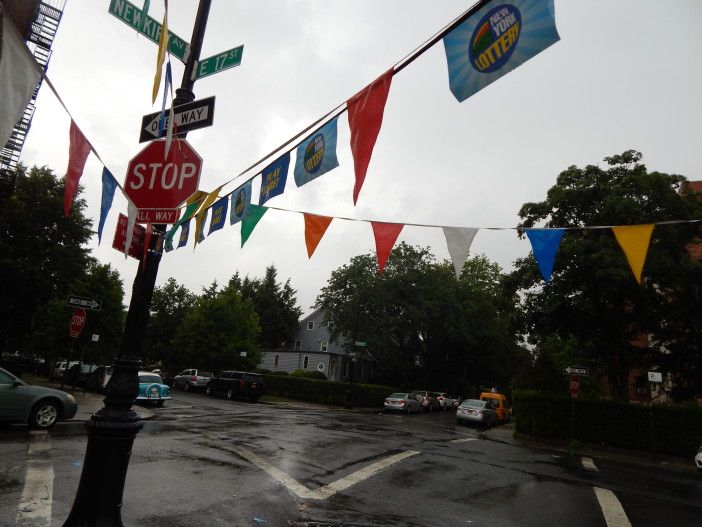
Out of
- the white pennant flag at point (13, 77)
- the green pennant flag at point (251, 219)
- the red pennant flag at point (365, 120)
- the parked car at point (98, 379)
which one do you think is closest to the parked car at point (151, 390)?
the parked car at point (98, 379)

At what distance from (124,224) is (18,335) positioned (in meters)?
27.9

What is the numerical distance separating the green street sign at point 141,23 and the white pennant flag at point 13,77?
176 centimetres

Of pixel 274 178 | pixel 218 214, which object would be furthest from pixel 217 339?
pixel 274 178

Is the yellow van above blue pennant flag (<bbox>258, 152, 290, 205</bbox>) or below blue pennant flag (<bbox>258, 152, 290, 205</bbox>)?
below

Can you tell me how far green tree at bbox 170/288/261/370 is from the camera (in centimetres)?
3522

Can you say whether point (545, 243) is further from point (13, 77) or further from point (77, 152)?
point (13, 77)

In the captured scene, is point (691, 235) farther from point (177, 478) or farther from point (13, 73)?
point (13, 73)

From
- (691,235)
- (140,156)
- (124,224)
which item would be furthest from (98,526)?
(691,235)

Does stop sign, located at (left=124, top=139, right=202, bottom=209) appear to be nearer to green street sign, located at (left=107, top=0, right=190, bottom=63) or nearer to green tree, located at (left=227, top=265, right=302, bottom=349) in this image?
green street sign, located at (left=107, top=0, right=190, bottom=63)

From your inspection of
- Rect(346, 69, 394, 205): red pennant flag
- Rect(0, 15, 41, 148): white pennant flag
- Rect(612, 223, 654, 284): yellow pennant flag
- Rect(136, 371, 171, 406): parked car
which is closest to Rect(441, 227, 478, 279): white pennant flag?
Rect(612, 223, 654, 284): yellow pennant flag

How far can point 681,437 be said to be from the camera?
59.1ft

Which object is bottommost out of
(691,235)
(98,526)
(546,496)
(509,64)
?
(546,496)

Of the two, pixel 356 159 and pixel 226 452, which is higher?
pixel 356 159

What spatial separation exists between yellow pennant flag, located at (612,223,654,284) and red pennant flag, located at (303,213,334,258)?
4.78 metres
